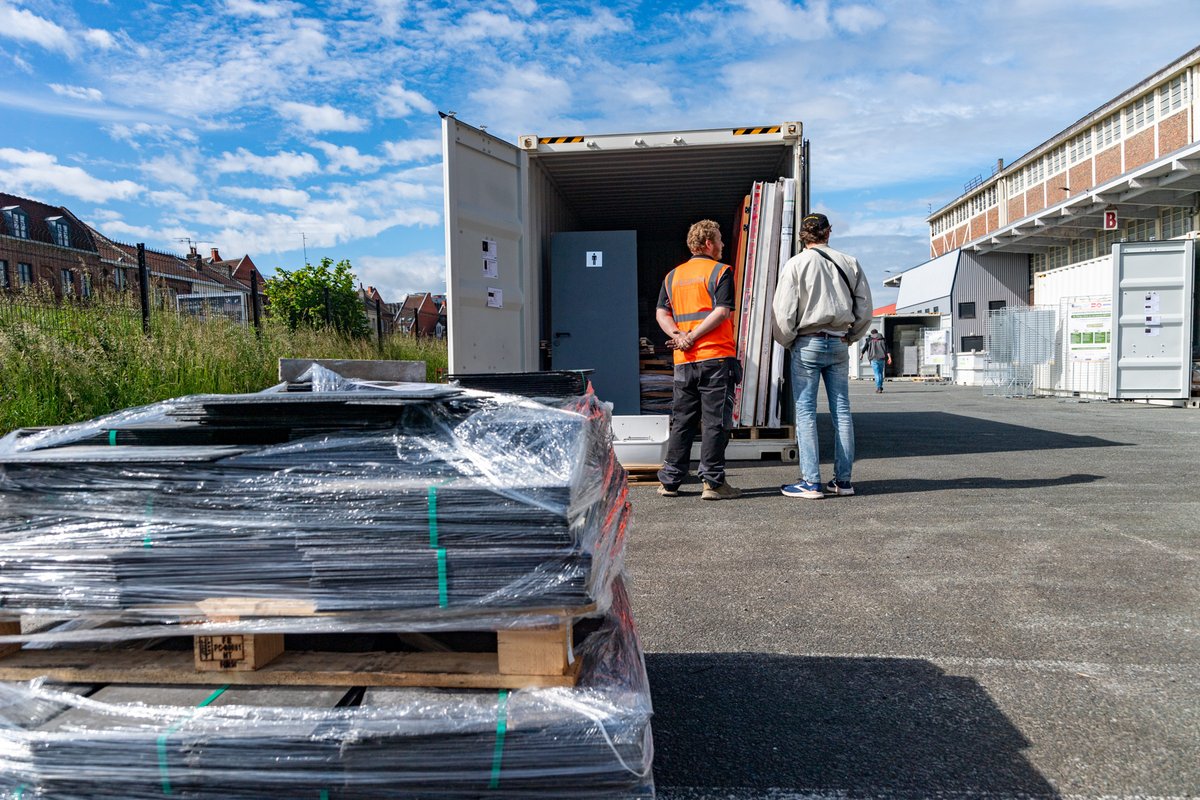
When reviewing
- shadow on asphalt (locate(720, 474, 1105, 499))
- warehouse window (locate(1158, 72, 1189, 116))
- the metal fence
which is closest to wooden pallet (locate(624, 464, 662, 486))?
shadow on asphalt (locate(720, 474, 1105, 499))

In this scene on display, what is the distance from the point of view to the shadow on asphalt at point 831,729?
2191 mm

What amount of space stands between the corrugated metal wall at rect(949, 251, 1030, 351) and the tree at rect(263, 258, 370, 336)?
28.1m

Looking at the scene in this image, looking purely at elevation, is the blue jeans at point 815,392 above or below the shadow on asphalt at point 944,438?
above

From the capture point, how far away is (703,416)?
6000 millimetres

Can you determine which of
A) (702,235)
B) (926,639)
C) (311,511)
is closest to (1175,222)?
(702,235)

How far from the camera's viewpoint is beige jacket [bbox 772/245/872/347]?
5730 millimetres

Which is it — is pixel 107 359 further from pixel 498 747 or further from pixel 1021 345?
pixel 1021 345

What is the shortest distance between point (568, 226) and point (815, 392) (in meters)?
4.63

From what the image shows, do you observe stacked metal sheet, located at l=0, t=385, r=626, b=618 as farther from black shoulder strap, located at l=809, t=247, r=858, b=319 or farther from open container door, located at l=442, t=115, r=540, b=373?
open container door, located at l=442, t=115, r=540, b=373

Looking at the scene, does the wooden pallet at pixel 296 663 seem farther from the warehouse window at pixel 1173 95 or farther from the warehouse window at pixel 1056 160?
the warehouse window at pixel 1056 160

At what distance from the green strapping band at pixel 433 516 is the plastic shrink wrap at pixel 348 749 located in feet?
1.05

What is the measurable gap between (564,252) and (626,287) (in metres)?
0.73

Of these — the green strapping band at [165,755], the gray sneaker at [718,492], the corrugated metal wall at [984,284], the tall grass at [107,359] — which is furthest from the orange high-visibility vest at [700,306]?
the corrugated metal wall at [984,284]

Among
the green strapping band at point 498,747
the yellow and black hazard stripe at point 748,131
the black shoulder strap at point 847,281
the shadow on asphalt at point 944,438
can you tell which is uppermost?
the yellow and black hazard stripe at point 748,131
